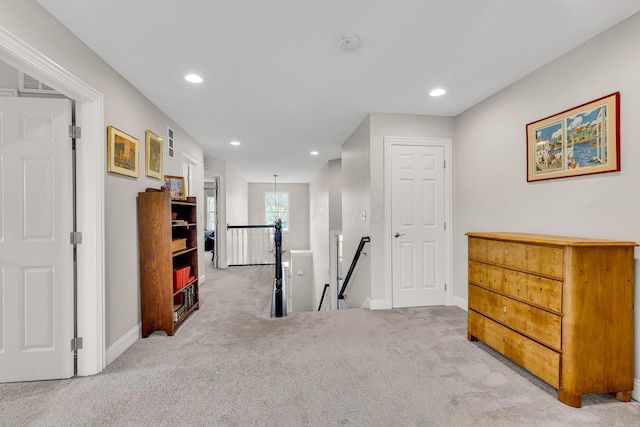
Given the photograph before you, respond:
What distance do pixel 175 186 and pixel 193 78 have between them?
4.57ft

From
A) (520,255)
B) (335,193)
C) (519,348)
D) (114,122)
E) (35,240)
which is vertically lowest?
(519,348)

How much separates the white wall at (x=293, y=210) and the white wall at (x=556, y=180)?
7312 millimetres

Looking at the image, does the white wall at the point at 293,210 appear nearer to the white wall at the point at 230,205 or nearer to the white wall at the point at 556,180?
the white wall at the point at 230,205

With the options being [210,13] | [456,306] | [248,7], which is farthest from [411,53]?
[456,306]

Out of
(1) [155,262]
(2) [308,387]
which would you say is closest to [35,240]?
(1) [155,262]

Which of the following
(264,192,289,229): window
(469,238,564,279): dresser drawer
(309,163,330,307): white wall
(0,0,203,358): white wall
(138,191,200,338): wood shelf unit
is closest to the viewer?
(0,0,203,358): white wall

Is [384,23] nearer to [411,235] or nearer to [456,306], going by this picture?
[411,235]

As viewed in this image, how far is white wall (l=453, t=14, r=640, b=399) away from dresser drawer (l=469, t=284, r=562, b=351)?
50 cm

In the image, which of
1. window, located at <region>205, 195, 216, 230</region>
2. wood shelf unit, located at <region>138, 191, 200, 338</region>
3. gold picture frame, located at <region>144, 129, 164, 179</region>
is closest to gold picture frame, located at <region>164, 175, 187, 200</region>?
gold picture frame, located at <region>144, 129, 164, 179</region>

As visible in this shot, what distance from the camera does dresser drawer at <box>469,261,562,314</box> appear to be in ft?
5.98

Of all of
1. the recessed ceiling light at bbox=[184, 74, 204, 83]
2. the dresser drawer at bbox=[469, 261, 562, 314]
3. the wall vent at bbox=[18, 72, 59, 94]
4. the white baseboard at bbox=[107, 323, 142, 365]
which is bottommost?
the white baseboard at bbox=[107, 323, 142, 365]

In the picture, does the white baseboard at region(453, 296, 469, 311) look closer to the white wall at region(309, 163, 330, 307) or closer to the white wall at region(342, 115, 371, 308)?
the white wall at region(342, 115, 371, 308)

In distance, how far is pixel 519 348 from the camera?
2.07m

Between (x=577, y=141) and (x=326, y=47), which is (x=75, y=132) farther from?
(x=577, y=141)
